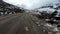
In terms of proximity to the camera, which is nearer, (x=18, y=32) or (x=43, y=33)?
(x=18, y=32)

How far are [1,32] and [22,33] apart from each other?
345 cm

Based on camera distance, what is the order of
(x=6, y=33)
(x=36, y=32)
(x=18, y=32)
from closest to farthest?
1. (x=6, y=33)
2. (x=18, y=32)
3. (x=36, y=32)

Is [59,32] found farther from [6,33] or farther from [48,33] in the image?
[6,33]

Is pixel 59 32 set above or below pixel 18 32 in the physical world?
below

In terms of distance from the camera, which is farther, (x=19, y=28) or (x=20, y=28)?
(x=20, y=28)

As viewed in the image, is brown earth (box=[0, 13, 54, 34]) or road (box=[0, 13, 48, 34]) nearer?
road (box=[0, 13, 48, 34])

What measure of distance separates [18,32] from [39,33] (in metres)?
3.66

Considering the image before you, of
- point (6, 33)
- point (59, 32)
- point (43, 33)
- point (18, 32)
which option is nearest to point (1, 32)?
point (6, 33)

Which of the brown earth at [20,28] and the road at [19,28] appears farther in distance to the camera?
the brown earth at [20,28]

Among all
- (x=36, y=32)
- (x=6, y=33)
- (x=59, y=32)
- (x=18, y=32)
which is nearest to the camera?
(x=6, y=33)

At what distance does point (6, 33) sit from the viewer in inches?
892

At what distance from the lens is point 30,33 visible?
25672mm

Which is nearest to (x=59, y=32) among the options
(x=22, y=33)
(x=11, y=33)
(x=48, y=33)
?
(x=48, y=33)

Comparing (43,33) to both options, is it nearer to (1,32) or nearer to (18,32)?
(18,32)
